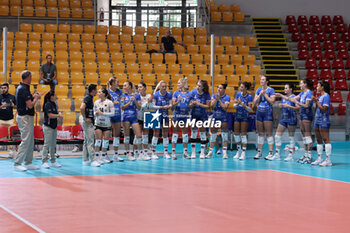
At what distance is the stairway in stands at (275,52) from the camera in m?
21.8

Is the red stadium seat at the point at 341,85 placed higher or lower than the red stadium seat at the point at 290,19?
lower

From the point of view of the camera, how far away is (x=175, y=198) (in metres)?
7.41

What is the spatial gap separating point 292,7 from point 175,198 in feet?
73.0

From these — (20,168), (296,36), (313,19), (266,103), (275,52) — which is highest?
(313,19)

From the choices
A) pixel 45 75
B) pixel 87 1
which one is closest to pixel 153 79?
pixel 45 75

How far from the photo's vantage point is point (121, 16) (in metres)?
27.2

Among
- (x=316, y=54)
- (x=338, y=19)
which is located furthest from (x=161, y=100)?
(x=338, y=19)

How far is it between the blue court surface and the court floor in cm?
2

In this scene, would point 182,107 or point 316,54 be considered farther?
point 316,54

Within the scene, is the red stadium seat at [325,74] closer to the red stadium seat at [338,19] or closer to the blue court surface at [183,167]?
the red stadium seat at [338,19]

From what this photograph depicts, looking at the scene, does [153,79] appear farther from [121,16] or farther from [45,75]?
[121,16]

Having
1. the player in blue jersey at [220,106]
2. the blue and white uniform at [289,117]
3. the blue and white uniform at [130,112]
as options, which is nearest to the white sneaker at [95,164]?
the blue and white uniform at [130,112]

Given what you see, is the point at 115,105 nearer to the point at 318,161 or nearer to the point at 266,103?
the point at 266,103

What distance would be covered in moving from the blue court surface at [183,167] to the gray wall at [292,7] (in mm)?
15099
